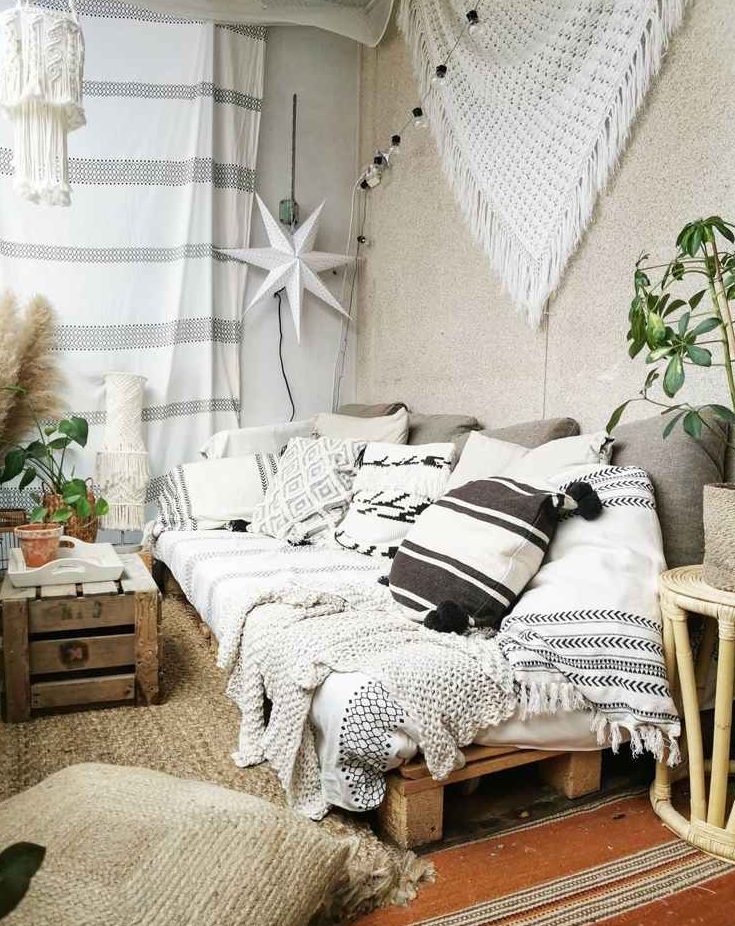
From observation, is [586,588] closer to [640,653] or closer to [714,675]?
[640,653]

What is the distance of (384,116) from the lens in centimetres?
355

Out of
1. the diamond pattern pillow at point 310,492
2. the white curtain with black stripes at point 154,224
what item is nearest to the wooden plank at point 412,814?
the diamond pattern pillow at point 310,492

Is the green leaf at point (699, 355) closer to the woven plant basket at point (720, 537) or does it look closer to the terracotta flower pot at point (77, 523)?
the woven plant basket at point (720, 537)

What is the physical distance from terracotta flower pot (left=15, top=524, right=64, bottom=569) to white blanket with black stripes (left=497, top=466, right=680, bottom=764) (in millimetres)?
1229

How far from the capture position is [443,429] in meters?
2.84

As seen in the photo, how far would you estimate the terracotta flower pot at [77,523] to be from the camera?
9.49ft

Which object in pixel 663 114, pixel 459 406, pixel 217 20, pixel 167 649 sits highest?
pixel 217 20

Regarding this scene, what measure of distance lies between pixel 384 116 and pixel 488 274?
1239 millimetres

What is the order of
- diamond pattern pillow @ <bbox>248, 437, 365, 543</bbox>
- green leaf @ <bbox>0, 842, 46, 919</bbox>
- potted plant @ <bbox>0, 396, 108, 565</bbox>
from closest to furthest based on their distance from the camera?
1. green leaf @ <bbox>0, 842, 46, 919</bbox>
2. potted plant @ <bbox>0, 396, 108, 565</bbox>
3. diamond pattern pillow @ <bbox>248, 437, 365, 543</bbox>

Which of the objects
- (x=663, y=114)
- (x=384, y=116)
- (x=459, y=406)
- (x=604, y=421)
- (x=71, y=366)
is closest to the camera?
(x=663, y=114)

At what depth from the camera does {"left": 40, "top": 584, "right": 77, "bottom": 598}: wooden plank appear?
6.54 feet

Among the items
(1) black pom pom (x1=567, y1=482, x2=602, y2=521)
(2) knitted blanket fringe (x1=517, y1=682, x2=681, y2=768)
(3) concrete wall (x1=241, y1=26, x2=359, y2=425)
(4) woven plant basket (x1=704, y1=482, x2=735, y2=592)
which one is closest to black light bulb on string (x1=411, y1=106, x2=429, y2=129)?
(3) concrete wall (x1=241, y1=26, x2=359, y2=425)

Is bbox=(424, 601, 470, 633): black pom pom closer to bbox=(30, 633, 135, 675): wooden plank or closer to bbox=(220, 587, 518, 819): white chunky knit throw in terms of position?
bbox=(220, 587, 518, 819): white chunky knit throw

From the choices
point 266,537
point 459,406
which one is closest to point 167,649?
point 266,537
